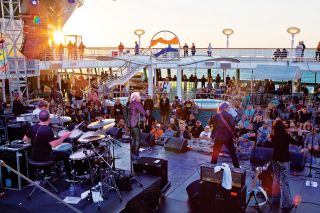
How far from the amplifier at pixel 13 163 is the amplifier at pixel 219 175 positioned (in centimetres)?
348

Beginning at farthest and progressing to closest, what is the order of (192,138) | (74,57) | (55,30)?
1. (55,30)
2. (74,57)
3. (192,138)

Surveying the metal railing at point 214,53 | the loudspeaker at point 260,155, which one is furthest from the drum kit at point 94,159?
the metal railing at point 214,53

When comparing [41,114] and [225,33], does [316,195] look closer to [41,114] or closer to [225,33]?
[41,114]

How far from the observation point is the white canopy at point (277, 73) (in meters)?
18.2

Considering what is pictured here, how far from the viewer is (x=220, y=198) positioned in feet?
18.9

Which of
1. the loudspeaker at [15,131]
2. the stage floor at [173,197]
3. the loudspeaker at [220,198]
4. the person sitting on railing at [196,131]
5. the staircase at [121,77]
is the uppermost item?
the staircase at [121,77]

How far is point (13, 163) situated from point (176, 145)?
4432 millimetres

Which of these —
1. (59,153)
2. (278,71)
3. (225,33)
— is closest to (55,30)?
(225,33)

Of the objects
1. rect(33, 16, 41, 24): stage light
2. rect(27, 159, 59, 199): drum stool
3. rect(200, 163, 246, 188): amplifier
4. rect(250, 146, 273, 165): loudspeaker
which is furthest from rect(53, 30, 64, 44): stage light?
rect(200, 163, 246, 188): amplifier

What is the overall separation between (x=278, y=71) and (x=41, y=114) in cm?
1516

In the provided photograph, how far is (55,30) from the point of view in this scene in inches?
1125

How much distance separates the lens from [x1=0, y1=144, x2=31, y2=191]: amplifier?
676cm

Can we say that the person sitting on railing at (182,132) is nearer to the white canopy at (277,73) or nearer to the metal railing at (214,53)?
the white canopy at (277,73)

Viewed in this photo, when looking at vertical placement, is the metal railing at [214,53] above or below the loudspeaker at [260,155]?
above
